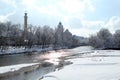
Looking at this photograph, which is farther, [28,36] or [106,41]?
[106,41]

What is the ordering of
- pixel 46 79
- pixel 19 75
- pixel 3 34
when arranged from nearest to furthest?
pixel 46 79 < pixel 19 75 < pixel 3 34

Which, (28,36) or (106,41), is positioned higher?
(28,36)

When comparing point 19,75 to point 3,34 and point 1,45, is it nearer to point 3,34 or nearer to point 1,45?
point 1,45

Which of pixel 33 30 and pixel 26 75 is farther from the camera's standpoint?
pixel 33 30

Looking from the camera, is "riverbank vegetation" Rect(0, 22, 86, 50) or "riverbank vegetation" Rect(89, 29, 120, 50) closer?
"riverbank vegetation" Rect(0, 22, 86, 50)

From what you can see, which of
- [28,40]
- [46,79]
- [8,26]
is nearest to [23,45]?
[28,40]

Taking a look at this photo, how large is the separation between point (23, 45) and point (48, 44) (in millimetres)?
17283

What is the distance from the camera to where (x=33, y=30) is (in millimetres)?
104562

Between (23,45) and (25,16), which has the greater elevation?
(25,16)

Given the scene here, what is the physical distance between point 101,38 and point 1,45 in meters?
57.2

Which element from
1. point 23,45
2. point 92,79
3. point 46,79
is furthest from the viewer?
point 23,45

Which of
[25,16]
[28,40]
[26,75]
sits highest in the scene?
[25,16]

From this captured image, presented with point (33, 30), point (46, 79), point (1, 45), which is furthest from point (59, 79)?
point (33, 30)

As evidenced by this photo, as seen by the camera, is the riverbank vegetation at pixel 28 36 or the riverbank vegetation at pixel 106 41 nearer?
the riverbank vegetation at pixel 28 36
